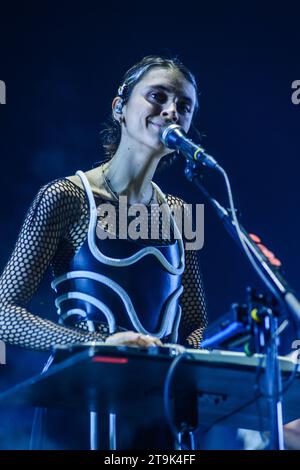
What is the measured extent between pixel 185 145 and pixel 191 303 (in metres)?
0.81

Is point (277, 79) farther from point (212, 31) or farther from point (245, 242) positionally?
point (245, 242)

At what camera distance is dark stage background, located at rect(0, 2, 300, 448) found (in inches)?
141

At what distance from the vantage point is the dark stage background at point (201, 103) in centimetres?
357

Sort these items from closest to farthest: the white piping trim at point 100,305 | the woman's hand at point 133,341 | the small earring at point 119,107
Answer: the woman's hand at point 133,341 → the white piping trim at point 100,305 → the small earring at point 119,107

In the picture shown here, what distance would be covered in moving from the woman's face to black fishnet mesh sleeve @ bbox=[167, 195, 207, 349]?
1.55 ft

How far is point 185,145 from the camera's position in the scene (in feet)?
7.08

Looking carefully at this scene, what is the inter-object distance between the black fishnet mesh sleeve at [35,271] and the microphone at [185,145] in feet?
1.53
